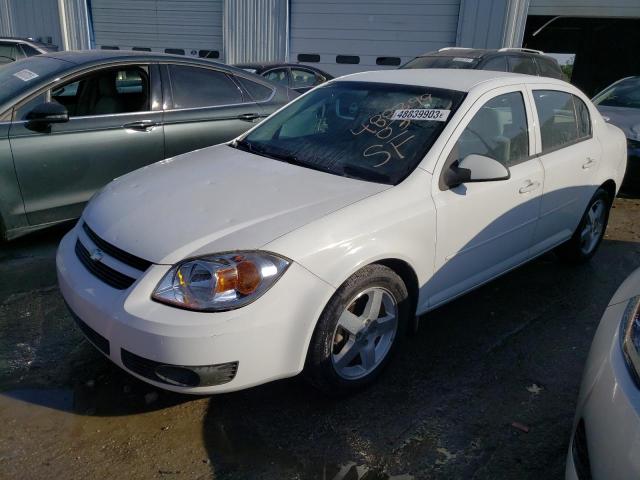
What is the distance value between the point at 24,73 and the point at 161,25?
1040 cm

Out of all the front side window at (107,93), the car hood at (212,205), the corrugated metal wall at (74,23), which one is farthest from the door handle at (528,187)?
the corrugated metal wall at (74,23)

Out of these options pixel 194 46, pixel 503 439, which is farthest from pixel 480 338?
pixel 194 46

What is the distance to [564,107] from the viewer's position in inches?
153

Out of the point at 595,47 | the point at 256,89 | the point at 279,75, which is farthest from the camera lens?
the point at 595,47

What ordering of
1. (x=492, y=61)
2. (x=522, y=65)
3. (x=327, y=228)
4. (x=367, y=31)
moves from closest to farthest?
(x=327, y=228) → (x=492, y=61) → (x=522, y=65) → (x=367, y=31)

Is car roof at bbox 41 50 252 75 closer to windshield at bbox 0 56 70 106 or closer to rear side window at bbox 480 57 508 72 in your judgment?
windshield at bbox 0 56 70 106

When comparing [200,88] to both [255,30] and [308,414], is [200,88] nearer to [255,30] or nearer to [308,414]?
[308,414]

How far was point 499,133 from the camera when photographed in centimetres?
328

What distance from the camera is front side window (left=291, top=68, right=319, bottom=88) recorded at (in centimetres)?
925

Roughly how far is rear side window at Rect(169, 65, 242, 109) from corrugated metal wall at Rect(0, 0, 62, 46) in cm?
1167

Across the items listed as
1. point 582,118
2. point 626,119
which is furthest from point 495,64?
point 582,118

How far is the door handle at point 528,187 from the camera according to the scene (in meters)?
3.30

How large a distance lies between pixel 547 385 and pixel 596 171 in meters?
1.97

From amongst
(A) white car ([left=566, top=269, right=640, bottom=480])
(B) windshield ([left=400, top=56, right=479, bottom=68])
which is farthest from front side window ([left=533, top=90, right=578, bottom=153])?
(B) windshield ([left=400, top=56, right=479, bottom=68])
